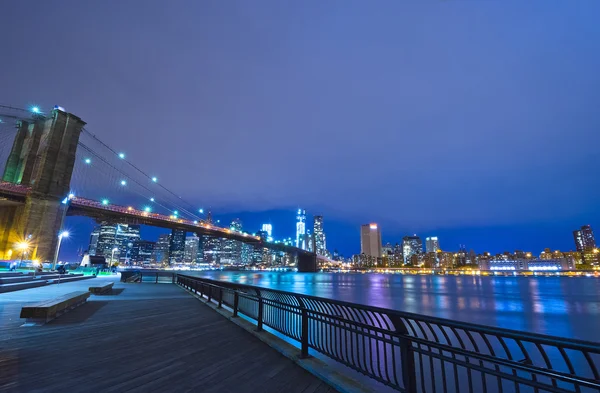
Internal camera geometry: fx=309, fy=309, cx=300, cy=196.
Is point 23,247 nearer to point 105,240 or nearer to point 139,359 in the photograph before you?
point 139,359

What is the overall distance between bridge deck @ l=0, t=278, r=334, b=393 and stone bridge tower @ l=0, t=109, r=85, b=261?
3934 centimetres

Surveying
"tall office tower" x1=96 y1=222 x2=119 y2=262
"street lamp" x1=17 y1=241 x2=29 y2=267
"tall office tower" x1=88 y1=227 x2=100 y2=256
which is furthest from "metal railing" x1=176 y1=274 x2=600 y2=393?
"tall office tower" x1=88 y1=227 x2=100 y2=256

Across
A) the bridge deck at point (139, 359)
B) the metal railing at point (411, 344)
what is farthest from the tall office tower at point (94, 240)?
the bridge deck at point (139, 359)

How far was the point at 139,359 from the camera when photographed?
17.3ft

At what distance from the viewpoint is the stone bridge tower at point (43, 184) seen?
38469 millimetres

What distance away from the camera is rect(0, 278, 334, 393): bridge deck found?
4.18 metres

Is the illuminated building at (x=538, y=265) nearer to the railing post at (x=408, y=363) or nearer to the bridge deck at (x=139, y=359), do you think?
the bridge deck at (x=139, y=359)

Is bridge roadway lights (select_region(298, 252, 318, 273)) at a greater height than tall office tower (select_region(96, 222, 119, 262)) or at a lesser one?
lesser

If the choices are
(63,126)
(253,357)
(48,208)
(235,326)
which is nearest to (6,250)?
(48,208)

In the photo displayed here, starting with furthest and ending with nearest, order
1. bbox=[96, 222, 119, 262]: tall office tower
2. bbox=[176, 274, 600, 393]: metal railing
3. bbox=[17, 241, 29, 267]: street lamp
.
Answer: bbox=[96, 222, 119, 262]: tall office tower < bbox=[17, 241, 29, 267]: street lamp < bbox=[176, 274, 600, 393]: metal railing

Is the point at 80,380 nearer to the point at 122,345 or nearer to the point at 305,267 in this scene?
the point at 122,345

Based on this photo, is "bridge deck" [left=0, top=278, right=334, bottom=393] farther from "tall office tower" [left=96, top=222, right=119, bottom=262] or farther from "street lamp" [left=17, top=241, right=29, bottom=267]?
"tall office tower" [left=96, top=222, right=119, bottom=262]

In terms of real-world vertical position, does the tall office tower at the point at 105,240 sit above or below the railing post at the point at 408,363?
above

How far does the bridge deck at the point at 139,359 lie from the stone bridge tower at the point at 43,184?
39340 mm
